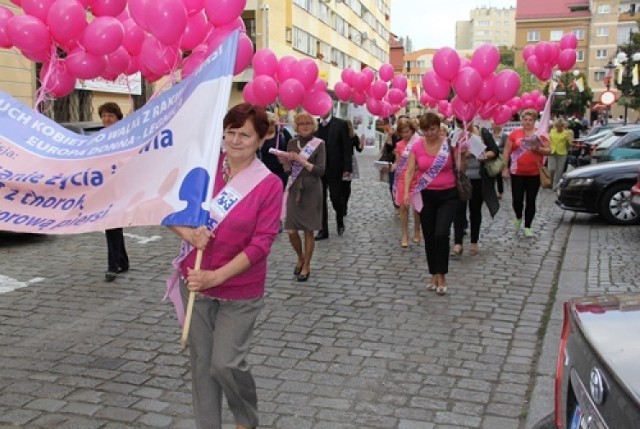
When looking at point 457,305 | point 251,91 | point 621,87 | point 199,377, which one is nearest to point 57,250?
point 251,91

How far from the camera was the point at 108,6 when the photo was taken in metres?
6.60

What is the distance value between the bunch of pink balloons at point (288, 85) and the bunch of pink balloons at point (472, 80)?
134cm

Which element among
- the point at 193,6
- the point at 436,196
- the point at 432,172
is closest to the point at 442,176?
the point at 432,172

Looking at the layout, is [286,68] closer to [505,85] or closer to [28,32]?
[505,85]

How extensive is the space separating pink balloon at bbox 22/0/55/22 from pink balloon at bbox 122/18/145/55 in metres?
0.95

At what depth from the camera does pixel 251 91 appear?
8594 mm

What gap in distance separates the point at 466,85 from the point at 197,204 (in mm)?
5436

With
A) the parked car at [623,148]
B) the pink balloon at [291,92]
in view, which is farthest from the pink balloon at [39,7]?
the parked car at [623,148]

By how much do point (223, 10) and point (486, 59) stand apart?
12.1ft

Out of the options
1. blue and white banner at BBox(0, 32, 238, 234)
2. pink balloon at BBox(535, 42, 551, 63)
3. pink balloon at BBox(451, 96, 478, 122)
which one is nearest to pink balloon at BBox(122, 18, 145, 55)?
blue and white banner at BBox(0, 32, 238, 234)

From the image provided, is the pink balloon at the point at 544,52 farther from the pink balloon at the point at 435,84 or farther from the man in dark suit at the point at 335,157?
the pink balloon at the point at 435,84

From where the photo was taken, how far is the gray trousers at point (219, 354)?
3434 mm

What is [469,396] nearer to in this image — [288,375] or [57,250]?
[288,375]

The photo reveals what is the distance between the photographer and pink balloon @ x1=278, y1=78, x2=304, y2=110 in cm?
823
